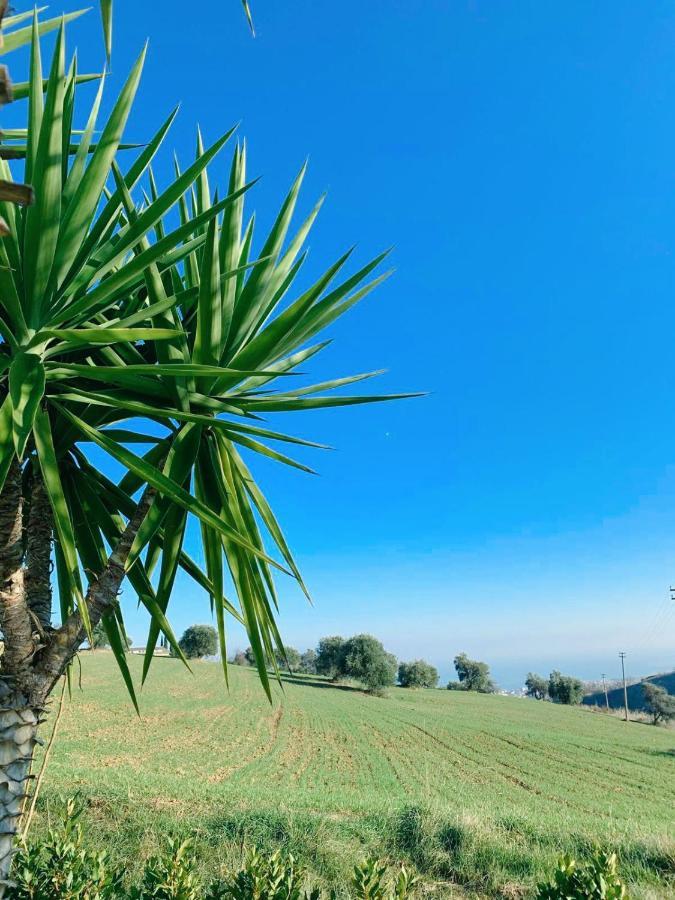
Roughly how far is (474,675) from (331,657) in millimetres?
36308

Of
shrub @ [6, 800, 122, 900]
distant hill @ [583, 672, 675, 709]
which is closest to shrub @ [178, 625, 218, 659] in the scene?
shrub @ [6, 800, 122, 900]

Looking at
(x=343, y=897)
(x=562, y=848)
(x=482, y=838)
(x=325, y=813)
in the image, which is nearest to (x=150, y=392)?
(x=343, y=897)

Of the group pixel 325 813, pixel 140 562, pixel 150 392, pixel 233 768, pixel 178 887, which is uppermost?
pixel 150 392

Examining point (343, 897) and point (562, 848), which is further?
point (562, 848)

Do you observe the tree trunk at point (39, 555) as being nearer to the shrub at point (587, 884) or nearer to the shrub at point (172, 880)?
the shrub at point (172, 880)

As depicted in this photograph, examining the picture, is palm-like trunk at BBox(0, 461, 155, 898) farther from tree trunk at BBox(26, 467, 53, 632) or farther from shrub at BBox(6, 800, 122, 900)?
shrub at BBox(6, 800, 122, 900)

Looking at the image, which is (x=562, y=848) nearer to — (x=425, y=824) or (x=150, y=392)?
(x=425, y=824)

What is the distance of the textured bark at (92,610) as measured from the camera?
2.87 m

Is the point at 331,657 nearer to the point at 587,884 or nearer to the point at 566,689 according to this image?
the point at 566,689

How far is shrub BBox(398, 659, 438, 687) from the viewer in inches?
3344

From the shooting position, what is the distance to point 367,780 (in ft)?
74.8

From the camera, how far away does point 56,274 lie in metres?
2.55

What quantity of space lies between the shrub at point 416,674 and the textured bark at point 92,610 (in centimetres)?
8806

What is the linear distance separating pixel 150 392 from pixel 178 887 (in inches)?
116
